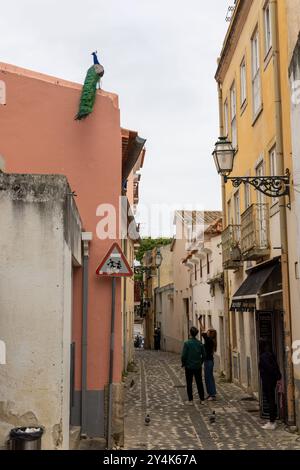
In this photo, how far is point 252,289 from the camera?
1277 centimetres

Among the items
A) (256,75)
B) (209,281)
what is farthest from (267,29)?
(209,281)

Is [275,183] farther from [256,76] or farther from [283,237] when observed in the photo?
[256,76]

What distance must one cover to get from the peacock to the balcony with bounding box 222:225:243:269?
6936 mm

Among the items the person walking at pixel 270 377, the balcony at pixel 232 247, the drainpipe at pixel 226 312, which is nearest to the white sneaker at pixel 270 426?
the person walking at pixel 270 377

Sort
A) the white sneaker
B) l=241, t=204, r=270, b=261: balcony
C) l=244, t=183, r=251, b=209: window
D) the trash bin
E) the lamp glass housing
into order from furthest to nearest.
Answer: l=244, t=183, r=251, b=209: window < l=241, t=204, r=270, b=261: balcony < the white sneaker < the lamp glass housing < the trash bin

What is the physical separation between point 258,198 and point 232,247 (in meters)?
1.88

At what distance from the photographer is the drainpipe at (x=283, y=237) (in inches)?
424

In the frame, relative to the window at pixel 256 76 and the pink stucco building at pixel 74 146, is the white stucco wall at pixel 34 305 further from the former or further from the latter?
the window at pixel 256 76

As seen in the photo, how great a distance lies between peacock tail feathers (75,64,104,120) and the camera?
9.23 m

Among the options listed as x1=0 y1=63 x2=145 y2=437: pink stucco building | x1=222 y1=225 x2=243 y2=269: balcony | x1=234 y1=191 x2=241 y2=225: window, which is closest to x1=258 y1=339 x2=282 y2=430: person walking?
x1=0 y1=63 x2=145 y2=437: pink stucco building

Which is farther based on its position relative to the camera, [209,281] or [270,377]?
[209,281]

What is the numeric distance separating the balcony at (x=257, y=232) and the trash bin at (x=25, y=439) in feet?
25.7

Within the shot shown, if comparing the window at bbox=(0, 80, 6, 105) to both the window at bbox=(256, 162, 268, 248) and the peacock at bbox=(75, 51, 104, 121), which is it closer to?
the peacock at bbox=(75, 51, 104, 121)
